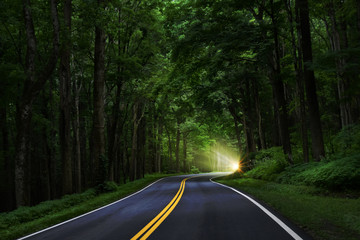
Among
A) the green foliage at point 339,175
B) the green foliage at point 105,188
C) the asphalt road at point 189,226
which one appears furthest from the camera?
the green foliage at point 105,188

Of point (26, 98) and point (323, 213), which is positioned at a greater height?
point (26, 98)

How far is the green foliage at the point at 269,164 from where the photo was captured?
19.2m

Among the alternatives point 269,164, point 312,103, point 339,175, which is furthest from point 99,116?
point 339,175

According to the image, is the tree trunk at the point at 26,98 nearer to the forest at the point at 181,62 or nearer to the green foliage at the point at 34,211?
the forest at the point at 181,62

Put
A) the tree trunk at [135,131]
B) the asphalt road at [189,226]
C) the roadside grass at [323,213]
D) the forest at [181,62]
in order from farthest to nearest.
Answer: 1. the tree trunk at [135,131]
2. the forest at [181,62]
3. the asphalt road at [189,226]
4. the roadside grass at [323,213]

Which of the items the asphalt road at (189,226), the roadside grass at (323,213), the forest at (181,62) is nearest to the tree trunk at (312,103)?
the forest at (181,62)

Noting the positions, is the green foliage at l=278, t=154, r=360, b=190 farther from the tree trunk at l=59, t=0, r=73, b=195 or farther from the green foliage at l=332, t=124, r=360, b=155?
the tree trunk at l=59, t=0, r=73, b=195

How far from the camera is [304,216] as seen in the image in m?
7.51

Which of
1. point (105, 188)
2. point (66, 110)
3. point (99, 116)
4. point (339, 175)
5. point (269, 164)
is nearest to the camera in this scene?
point (339, 175)

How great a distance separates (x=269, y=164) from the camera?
833 inches

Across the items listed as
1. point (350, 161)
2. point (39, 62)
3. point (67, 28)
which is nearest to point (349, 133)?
point (350, 161)

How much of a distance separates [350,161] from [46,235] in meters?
10.2

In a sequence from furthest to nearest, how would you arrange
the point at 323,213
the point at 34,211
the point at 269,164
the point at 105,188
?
the point at 269,164, the point at 105,188, the point at 34,211, the point at 323,213

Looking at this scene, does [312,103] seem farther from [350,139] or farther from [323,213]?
[323,213]
